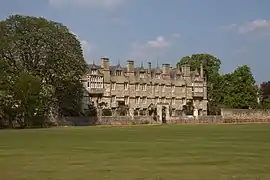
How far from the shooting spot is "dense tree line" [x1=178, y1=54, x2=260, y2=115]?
322 ft

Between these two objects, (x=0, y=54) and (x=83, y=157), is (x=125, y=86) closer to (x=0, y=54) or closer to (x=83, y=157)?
(x=0, y=54)

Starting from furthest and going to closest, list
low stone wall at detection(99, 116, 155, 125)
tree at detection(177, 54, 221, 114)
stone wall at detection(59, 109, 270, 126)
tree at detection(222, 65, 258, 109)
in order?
tree at detection(177, 54, 221, 114) < tree at detection(222, 65, 258, 109) < low stone wall at detection(99, 116, 155, 125) < stone wall at detection(59, 109, 270, 126)

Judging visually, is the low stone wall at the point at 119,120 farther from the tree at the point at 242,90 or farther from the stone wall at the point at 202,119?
the tree at the point at 242,90

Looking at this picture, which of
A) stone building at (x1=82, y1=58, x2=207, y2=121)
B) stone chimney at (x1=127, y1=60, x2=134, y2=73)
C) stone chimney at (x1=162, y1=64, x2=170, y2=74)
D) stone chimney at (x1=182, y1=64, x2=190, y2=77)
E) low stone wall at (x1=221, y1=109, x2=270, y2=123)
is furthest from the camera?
stone chimney at (x1=182, y1=64, x2=190, y2=77)

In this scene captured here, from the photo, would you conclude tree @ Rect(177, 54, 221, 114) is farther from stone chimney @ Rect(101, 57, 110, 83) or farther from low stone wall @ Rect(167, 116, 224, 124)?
stone chimney @ Rect(101, 57, 110, 83)

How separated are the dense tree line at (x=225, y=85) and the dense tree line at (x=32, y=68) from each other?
1740 inches

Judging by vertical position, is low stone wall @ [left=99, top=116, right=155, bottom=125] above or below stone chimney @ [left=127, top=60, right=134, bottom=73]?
below

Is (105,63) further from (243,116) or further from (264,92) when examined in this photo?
(264,92)

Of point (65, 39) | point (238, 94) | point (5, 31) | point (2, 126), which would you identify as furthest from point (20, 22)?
point (238, 94)

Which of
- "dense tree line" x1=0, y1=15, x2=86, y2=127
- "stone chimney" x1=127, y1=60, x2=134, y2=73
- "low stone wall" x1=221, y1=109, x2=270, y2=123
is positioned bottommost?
"low stone wall" x1=221, y1=109, x2=270, y2=123

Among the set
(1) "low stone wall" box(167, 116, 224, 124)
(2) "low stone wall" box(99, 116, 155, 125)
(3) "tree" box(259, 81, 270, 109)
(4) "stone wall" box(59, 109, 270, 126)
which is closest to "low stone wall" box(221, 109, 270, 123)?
(4) "stone wall" box(59, 109, 270, 126)

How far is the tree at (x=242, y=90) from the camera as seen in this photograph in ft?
321

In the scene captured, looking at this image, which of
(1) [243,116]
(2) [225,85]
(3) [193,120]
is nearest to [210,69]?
(2) [225,85]

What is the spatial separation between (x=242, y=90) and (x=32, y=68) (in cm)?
5038
